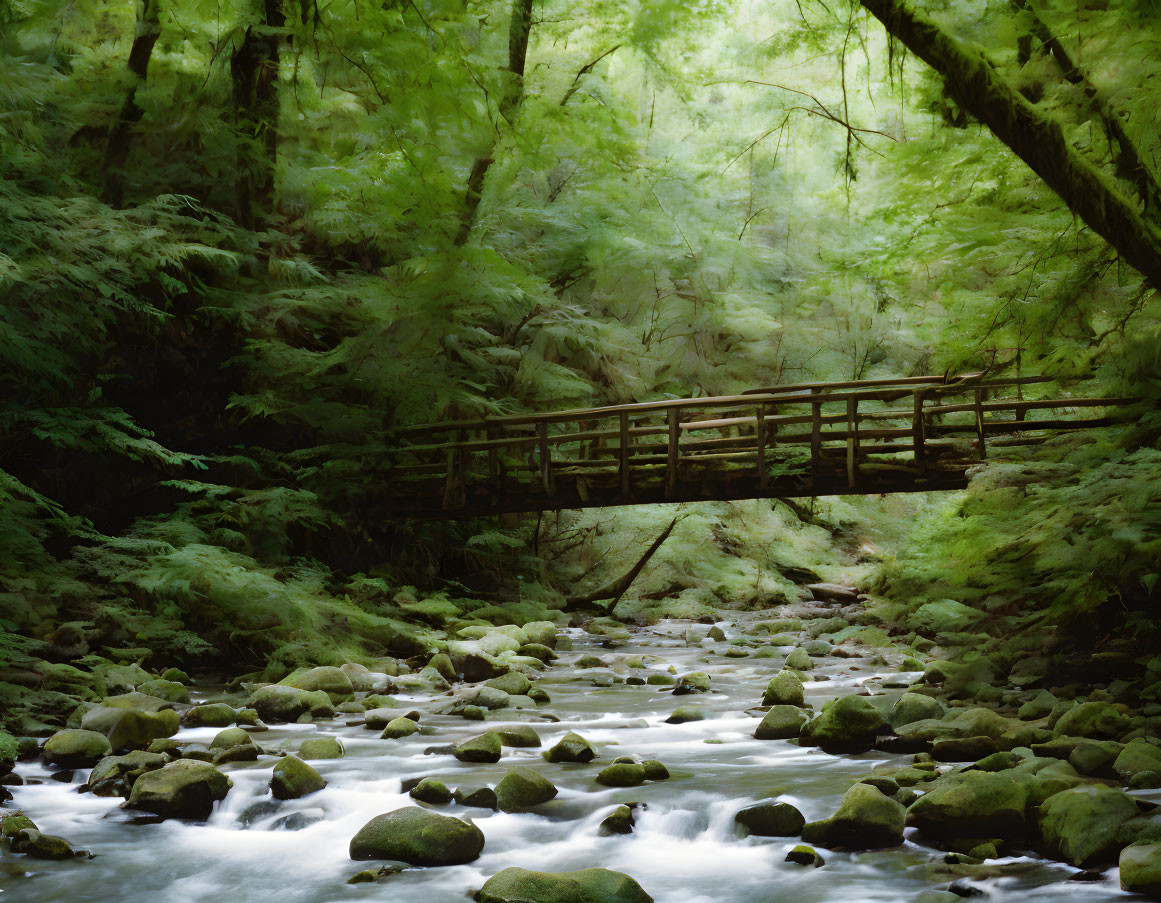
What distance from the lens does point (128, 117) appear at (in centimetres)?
1058

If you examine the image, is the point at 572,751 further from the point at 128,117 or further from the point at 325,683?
A: the point at 128,117

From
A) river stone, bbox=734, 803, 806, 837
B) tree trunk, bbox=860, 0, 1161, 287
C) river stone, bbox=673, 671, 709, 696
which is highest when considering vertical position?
tree trunk, bbox=860, 0, 1161, 287

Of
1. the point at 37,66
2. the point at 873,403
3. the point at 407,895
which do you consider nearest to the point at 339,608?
the point at 407,895

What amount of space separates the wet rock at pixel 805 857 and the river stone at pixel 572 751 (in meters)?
1.85

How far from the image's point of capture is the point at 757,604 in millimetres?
15906

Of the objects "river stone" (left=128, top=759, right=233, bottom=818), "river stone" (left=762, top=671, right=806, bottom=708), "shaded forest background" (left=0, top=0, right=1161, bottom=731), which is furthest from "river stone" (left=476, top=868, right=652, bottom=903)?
"river stone" (left=762, top=671, right=806, bottom=708)

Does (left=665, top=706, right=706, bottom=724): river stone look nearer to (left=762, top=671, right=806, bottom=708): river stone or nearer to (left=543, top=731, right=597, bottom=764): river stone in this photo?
(left=762, top=671, right=806, bottom=708): river stone

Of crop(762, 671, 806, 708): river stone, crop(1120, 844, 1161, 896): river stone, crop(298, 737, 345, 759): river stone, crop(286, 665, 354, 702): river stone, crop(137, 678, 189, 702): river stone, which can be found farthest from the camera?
crop(286, 665, 354, 702): river stone

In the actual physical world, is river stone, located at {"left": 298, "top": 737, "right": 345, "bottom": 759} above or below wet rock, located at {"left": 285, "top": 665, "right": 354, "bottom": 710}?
below

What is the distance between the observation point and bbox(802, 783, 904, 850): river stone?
453 centimetres

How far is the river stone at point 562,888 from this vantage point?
12.8ft

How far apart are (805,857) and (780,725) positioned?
2.27 meters

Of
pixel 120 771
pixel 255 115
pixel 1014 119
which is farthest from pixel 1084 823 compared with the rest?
pixel 255 115

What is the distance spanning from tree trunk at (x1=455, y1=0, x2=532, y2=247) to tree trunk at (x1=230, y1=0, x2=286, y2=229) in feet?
7.74
